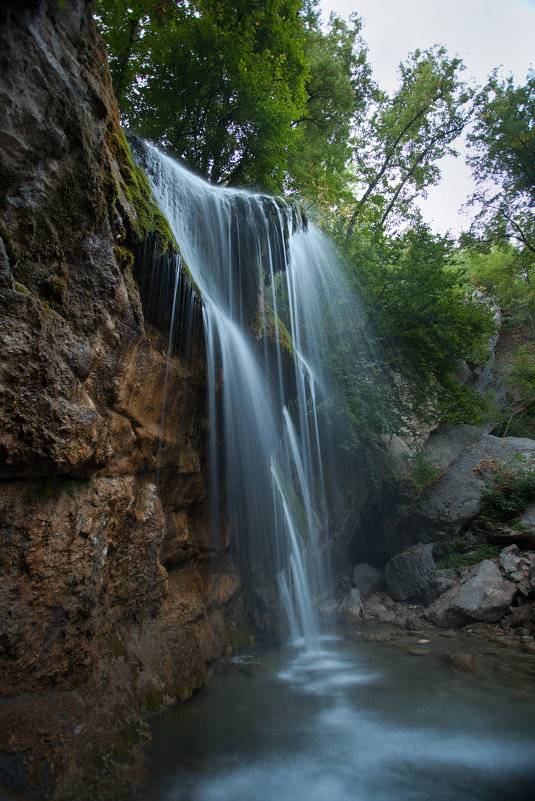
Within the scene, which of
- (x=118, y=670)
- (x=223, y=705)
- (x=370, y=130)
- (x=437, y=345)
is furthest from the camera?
(x=370, y=130)

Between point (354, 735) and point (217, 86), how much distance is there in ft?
43.4

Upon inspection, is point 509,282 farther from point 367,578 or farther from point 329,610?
point 329,610

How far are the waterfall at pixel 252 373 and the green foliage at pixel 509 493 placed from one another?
5130mm

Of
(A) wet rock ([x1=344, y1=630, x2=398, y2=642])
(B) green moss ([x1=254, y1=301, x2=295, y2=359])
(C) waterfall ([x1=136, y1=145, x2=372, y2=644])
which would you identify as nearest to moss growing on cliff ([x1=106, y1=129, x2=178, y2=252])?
(C) waterfall ([x1=136, y1=145, x2=372, y2=644])

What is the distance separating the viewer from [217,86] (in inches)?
420

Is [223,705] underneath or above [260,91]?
underneath

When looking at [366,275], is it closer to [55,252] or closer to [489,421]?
[489,421]

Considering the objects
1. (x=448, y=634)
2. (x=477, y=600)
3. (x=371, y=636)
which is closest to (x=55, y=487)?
(x=371, y=636)

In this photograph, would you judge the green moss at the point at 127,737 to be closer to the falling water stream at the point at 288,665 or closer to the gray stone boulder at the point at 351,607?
the falling water stream at the point at 288,665

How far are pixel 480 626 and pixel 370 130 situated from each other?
63.7 ft

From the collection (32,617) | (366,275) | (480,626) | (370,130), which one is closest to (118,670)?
(32,617)

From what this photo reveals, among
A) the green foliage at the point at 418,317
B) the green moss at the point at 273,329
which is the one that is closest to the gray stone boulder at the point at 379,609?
the green foliage at the point at 418,317

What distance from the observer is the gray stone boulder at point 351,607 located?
1121 cm

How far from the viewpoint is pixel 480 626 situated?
29.5ft
